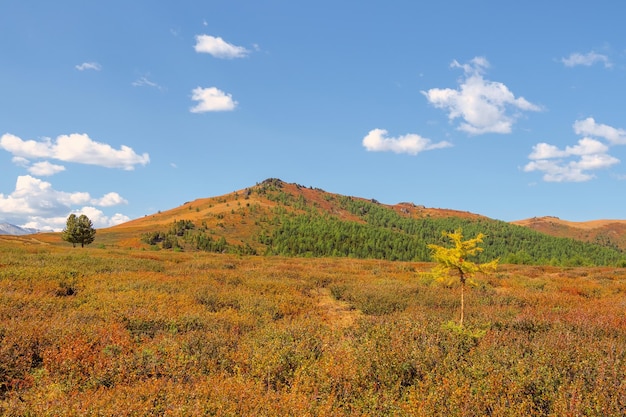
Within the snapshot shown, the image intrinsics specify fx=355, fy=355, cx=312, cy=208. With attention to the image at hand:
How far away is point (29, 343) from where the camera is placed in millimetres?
6504

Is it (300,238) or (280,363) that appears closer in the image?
(280,363)

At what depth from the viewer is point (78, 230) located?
59.2 meters

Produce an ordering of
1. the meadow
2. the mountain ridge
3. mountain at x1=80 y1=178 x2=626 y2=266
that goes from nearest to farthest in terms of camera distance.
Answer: the meadow, mountain at x1=80 y1=178 x2=626 y2=266, the mountain ridge

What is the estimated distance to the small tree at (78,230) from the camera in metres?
58.6

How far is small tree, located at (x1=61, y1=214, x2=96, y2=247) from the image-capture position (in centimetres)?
5859

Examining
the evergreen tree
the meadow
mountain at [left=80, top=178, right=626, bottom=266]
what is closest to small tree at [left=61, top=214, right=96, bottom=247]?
the evergreen tree

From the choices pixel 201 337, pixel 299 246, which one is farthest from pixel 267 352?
pixel 299 246

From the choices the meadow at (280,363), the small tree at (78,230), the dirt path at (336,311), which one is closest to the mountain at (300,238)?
the small tree at (78,230)

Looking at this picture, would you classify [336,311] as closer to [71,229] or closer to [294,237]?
[71,229]

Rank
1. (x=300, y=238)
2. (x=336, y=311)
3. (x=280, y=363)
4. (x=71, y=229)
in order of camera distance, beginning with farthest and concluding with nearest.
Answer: (x=300, y=238), (x=71, y=229), (x=336, y=311), (x=280, y=363)

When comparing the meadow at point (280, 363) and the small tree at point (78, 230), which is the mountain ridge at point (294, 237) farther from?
the meadow at point (280, 363)

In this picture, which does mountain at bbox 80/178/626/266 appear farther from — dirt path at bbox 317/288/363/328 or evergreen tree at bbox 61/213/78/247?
dirt path at bbox 317/288/363/328

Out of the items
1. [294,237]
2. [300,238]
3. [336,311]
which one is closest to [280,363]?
[336,311]

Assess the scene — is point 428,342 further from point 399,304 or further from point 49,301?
point 49,301
